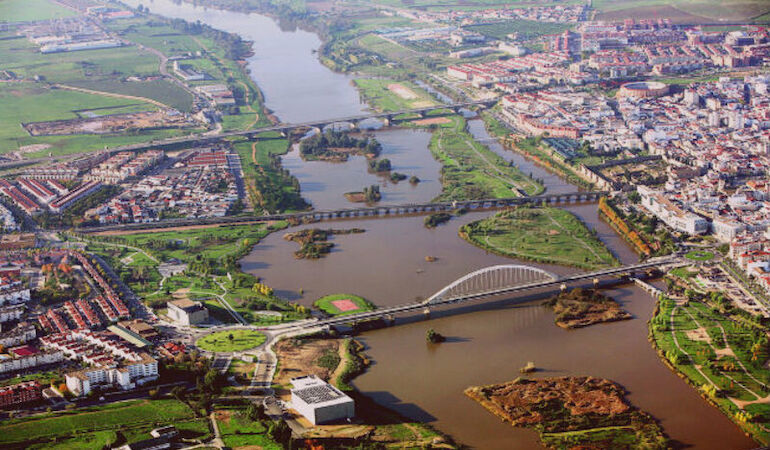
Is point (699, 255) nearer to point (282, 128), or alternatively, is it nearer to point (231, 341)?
point (231, 341)

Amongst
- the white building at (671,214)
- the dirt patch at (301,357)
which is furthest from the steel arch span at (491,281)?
the white building at (671,214)

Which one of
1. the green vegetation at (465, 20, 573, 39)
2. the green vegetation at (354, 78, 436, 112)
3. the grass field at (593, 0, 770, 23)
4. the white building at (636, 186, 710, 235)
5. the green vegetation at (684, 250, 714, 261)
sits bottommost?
the green vegetation at (354, 78, 436, 112)

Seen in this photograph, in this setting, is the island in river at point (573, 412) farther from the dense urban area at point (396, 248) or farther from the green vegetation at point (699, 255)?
the green vegetation at point (699, 255)

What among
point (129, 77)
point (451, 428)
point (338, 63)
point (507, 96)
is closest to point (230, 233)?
point (451, 428)

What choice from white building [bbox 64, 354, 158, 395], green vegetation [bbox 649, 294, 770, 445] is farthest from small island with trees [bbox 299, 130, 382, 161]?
white building [bbox 64, 354, 158, 395]

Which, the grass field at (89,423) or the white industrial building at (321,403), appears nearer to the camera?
the grass field at (89,423)

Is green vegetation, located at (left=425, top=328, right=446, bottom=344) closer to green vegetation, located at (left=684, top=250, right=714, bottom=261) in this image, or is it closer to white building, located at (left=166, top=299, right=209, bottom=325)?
white building, located at (left=166, top=299, right=209, bottom=325)

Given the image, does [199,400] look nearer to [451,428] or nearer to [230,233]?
[451,428]
